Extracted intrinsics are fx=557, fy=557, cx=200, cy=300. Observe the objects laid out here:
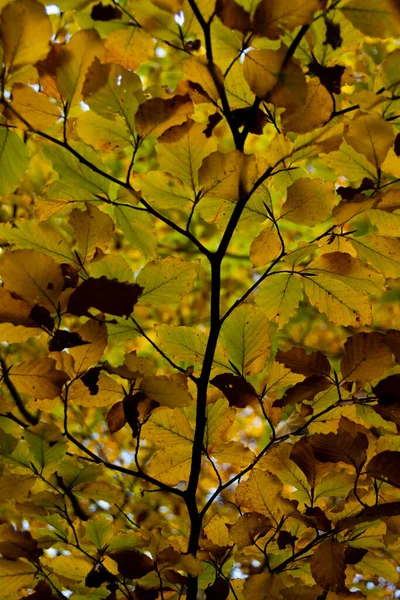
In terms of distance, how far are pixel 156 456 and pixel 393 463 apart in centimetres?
30

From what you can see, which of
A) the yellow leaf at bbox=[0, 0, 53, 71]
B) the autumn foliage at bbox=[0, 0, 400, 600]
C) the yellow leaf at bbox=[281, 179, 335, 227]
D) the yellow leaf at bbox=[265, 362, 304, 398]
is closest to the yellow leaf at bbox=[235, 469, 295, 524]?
the autumn foliage at bbox=[0, 0, 400, 600]

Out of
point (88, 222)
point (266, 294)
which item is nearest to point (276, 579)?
point (266, 294)

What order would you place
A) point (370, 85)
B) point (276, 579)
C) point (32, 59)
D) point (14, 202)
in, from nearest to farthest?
point (32, 59)
point (276, 579)
point (370, 85)
point (14, 202)

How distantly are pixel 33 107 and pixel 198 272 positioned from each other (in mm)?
261

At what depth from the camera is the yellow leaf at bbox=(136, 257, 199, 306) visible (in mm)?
670

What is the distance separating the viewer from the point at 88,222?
627 mm

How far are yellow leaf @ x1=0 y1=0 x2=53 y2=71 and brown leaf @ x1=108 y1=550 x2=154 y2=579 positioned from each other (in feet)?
1.80

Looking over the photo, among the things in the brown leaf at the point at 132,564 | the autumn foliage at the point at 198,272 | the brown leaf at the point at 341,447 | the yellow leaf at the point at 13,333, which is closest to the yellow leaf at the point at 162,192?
the autumn foliage at the point at 198,272

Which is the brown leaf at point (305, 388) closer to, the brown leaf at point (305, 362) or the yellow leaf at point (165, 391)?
the brown leaf at point (305, 362)

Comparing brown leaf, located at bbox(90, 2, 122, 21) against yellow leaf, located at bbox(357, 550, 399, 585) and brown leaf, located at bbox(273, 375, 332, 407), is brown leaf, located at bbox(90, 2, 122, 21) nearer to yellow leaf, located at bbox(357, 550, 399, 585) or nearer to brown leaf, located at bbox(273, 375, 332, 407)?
brown leaf, located at bbox(273, 375, 332, 407)

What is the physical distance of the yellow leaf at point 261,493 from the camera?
0.71 meters

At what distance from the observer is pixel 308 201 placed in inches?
27.1

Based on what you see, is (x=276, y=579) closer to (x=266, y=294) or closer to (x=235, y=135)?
(x=266, y=294)

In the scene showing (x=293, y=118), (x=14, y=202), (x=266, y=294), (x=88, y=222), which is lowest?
(x=14, y=202)
